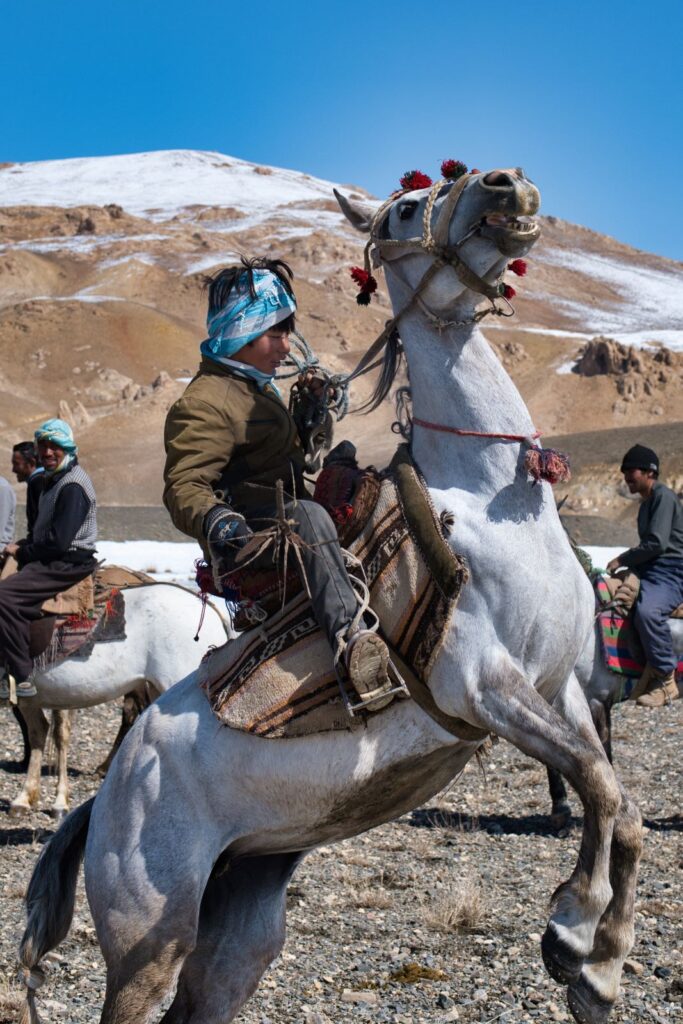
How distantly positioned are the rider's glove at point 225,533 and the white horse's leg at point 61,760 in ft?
20.5

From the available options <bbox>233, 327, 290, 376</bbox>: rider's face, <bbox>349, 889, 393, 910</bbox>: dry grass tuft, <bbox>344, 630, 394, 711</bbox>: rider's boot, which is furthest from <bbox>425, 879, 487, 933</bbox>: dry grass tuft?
<bbox>233, 327, 290, 376</bbox>: rider's face

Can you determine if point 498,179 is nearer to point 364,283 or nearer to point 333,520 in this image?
point 364,283

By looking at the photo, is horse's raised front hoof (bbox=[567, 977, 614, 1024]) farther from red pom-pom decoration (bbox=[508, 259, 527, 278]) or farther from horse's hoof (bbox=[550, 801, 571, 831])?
horse's hoof (bbox=[550, 801, 571, 831])

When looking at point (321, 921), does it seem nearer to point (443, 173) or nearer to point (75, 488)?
point (75, 488)

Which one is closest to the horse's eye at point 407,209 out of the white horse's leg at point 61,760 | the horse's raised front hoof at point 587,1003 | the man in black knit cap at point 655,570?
the horse's raised front hoof at point 587,1003

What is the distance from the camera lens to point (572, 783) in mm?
3764

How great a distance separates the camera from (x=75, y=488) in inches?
363

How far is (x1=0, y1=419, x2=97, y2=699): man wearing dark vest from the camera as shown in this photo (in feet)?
30.1

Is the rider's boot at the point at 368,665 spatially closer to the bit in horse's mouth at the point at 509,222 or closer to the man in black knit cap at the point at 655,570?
the bit in horse's mouth at the point at 509,222

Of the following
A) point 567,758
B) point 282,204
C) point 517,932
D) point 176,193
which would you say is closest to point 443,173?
point 567,758

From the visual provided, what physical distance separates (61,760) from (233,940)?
6355 millimetres

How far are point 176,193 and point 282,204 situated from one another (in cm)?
1914

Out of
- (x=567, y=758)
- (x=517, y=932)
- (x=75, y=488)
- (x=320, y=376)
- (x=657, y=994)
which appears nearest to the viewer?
(x=567, y=758)

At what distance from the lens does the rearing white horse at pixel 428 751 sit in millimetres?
3814
